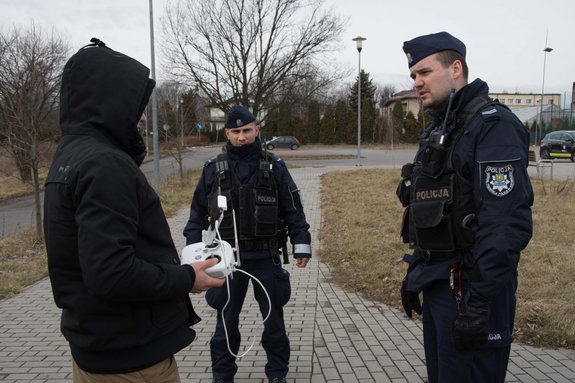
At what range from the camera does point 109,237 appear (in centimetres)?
162

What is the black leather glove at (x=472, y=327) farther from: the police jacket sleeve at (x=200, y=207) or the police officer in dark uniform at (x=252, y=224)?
the police jacket sleeve at (x=200, y=207)

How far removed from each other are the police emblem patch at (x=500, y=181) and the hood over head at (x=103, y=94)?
4.66 ft

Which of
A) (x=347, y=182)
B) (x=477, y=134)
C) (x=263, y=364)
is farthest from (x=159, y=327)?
(x=347, y=182)

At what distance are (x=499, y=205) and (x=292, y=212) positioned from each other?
185 cm

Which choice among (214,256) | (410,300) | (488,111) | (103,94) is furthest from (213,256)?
(488,111)

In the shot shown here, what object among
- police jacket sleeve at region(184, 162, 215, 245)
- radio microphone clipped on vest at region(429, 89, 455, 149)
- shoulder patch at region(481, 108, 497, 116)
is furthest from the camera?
police jacket sleeve at region(184, 162, 215, 245)

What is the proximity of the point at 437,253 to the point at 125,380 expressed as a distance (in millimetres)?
1458

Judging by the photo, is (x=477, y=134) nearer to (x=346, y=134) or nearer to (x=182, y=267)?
(x=182, y=267)

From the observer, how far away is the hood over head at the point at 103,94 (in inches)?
68.9

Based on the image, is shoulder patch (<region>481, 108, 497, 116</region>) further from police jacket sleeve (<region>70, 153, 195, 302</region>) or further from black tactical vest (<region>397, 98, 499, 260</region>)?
police jacket sleeve (<region>70, 153, 195, 302</region>)

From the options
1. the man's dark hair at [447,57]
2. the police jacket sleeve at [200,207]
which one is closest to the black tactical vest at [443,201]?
the man's dark hair at [447,57]

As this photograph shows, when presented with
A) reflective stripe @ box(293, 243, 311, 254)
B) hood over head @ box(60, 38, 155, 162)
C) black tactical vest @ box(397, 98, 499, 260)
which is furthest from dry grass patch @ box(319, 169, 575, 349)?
hood over head @ box(60, 38, 155, 162)

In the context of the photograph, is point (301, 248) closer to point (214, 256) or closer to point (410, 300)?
point (410, 300)

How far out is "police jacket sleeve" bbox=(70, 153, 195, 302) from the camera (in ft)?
5.30
